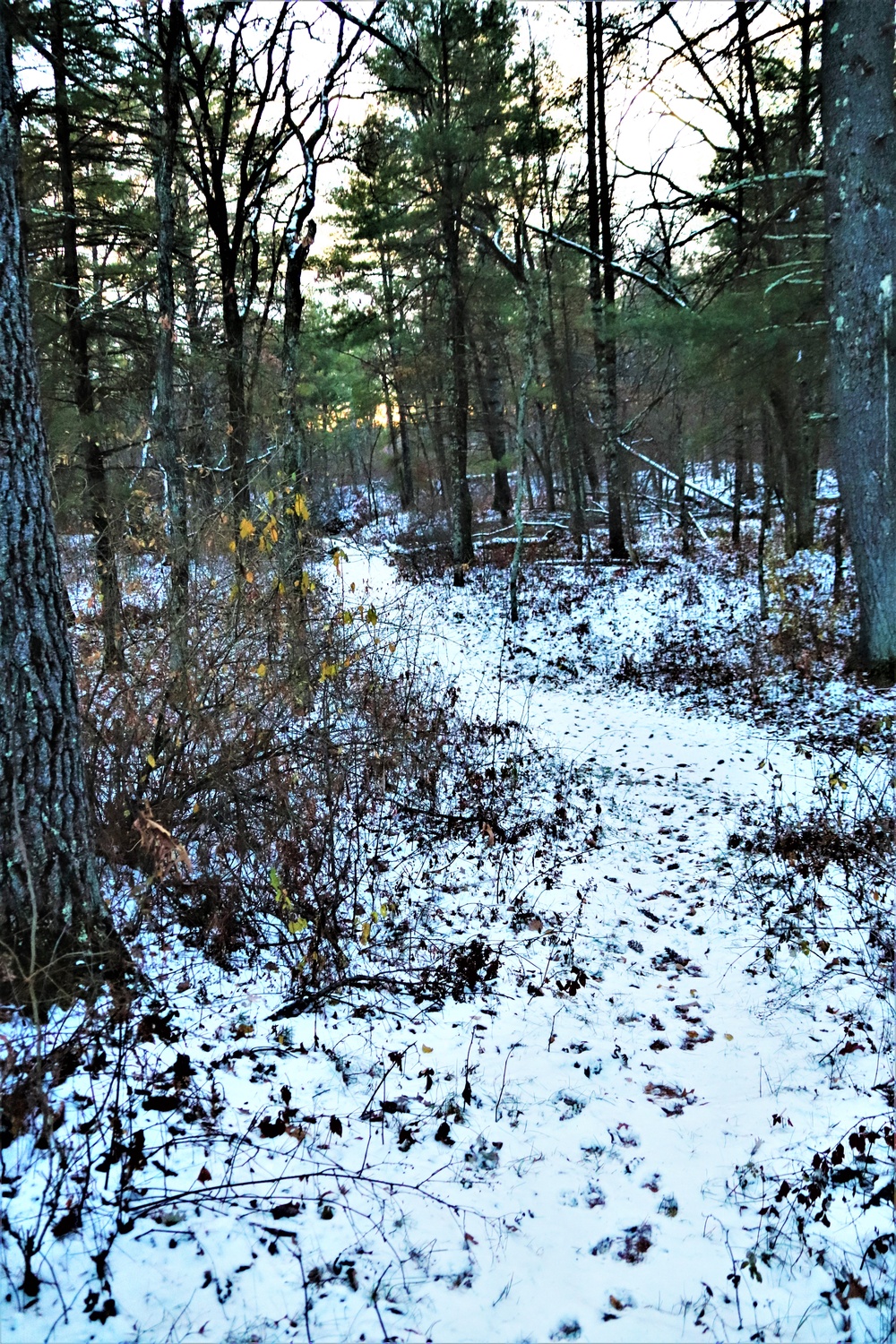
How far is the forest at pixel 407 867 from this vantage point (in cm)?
259

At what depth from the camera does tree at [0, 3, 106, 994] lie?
3039 mm

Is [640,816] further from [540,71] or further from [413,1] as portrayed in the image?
[540,71]

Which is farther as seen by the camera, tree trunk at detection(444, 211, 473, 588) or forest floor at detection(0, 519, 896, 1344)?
tree trunk at detection(444, 211, 473, 588)

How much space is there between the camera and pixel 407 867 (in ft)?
19.1

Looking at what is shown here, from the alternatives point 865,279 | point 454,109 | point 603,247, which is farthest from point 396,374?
point 865,279

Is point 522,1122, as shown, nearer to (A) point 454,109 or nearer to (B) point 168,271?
(B) point 168,271

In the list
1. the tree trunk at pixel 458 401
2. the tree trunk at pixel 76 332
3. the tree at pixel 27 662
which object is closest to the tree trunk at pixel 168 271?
the tree trunk at pixel 76 332

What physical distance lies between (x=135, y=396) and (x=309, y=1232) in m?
12.7

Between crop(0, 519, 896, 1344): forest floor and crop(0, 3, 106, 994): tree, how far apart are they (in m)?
0.54

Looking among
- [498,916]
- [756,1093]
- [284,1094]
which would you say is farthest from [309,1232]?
[498,916]

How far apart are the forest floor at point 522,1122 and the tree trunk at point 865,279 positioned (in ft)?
10.6

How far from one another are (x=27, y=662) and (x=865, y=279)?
873cm

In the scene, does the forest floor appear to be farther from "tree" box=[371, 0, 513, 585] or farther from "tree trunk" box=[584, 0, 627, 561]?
"tree" box=[371, 0, 513, 585]

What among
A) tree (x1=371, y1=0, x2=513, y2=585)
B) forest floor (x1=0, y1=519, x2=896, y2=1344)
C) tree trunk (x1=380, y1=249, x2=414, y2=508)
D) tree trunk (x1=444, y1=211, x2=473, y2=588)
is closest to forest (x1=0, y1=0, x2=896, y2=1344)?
forest floor (x1=0, y1=519, x2=896, y2=1344)
